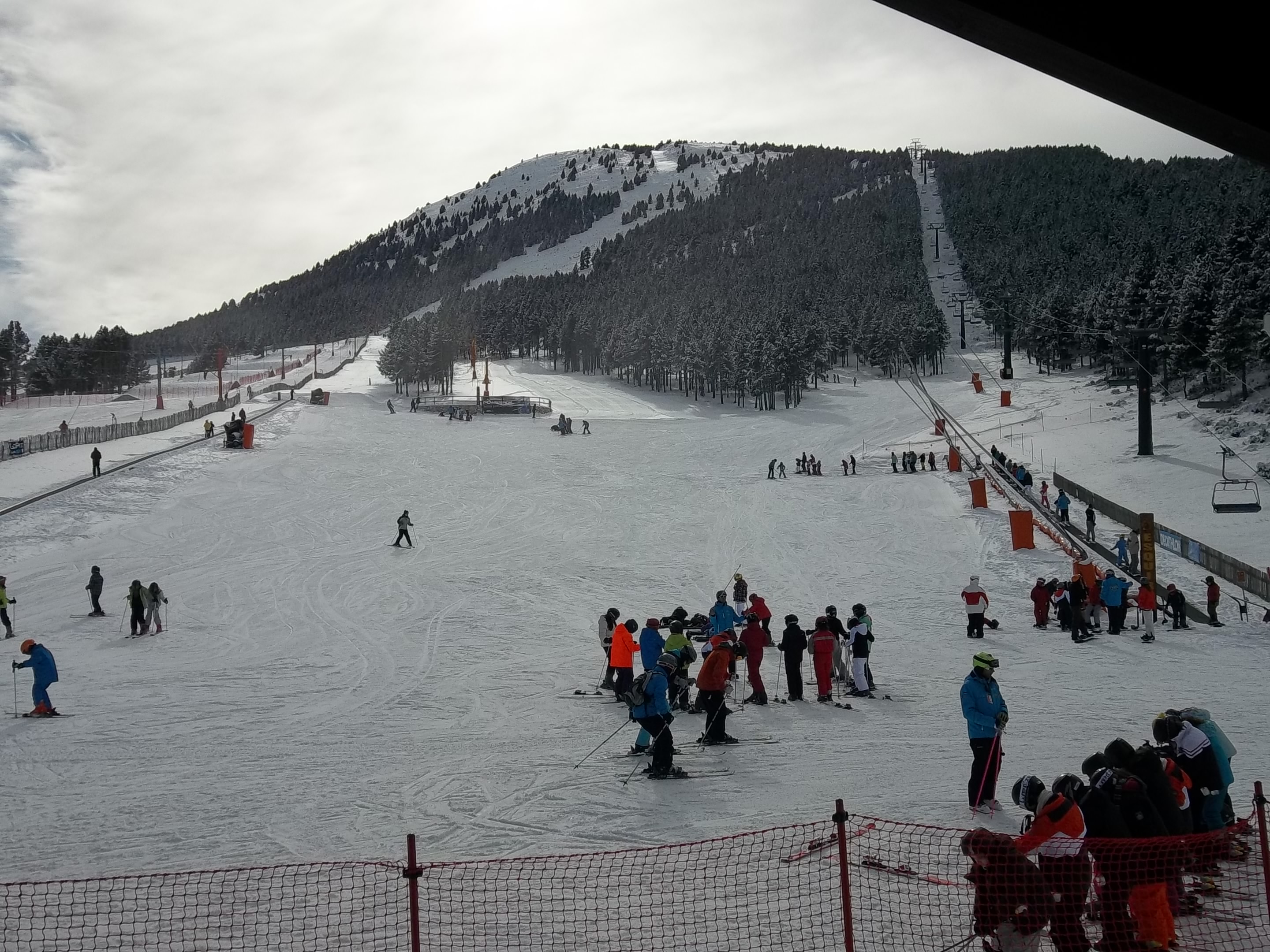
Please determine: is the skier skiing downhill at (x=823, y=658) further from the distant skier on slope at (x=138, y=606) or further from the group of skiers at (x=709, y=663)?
the distant skier on slope at (x=138, y=606)

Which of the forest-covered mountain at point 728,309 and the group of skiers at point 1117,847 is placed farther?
the forest-covered mountain at point 728,309

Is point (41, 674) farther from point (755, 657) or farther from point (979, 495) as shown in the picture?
point (979, 495)

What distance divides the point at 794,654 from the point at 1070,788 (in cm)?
619

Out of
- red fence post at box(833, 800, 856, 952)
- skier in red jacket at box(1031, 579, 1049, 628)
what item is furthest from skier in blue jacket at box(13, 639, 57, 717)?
skier in red jacket at box(1031, 579, 1049, 628)

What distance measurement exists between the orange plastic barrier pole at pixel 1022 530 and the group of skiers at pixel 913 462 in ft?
44.2

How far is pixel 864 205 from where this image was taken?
18375 centimetres

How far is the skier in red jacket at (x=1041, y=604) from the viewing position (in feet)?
54.8

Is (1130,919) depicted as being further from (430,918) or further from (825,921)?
(430,918)

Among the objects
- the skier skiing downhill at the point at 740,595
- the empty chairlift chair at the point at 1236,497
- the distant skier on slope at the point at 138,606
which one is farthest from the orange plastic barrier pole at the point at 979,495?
the distant skier on slope at the point at 138,606

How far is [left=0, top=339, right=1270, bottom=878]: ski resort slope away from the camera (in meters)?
7.91

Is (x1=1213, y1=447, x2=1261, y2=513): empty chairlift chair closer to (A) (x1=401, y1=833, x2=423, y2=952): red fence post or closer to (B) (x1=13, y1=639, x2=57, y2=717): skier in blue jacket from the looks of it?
(B) (x1=13, y1=639, x2=57, y2=717): skier in blue jacket

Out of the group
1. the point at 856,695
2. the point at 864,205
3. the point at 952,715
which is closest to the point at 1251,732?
the point at 952,715

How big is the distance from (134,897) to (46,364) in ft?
362

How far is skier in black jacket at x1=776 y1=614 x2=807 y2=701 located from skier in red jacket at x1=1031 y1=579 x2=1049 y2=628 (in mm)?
6885
